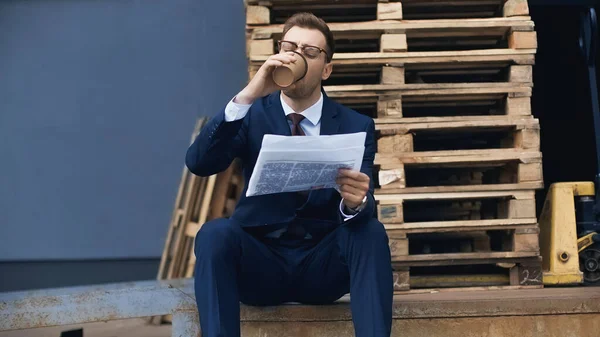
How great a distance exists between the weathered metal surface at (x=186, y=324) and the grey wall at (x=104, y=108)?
9.06ft

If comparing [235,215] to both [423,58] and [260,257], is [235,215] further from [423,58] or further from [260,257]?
[423,58]

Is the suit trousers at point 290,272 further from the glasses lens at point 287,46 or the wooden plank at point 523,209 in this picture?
the wooden plank at point 523,209

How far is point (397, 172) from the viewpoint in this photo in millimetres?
4043

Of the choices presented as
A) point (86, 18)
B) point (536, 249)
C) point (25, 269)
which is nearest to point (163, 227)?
point (25, 269)

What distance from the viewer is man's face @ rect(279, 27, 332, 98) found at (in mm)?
3264

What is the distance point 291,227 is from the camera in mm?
3279

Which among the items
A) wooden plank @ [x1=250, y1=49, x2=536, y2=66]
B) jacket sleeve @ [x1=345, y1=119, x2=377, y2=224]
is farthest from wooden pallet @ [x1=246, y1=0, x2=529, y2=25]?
jacket sleeve @ [x1=345, y1=119, x2=377, y2=224]

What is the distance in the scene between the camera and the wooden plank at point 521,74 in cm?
417

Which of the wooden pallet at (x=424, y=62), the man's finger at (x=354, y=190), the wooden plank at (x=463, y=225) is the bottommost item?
the wooden plank at (x=463, y=225)

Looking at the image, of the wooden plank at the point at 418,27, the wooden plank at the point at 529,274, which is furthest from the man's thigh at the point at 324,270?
the wooden plank at the point at 418,27

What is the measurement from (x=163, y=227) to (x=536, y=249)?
3.15 m

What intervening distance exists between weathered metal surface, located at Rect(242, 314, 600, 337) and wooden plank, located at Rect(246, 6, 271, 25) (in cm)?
164

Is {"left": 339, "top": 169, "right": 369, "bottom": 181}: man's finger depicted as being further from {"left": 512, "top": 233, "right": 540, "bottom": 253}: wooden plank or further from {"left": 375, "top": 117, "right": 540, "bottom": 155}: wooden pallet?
{"left": 512, "top": 233, "right": 540, "bottom": 253}: wooden plank

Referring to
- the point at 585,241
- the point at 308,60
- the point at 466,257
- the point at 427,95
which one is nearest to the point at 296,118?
the point at 308,60
